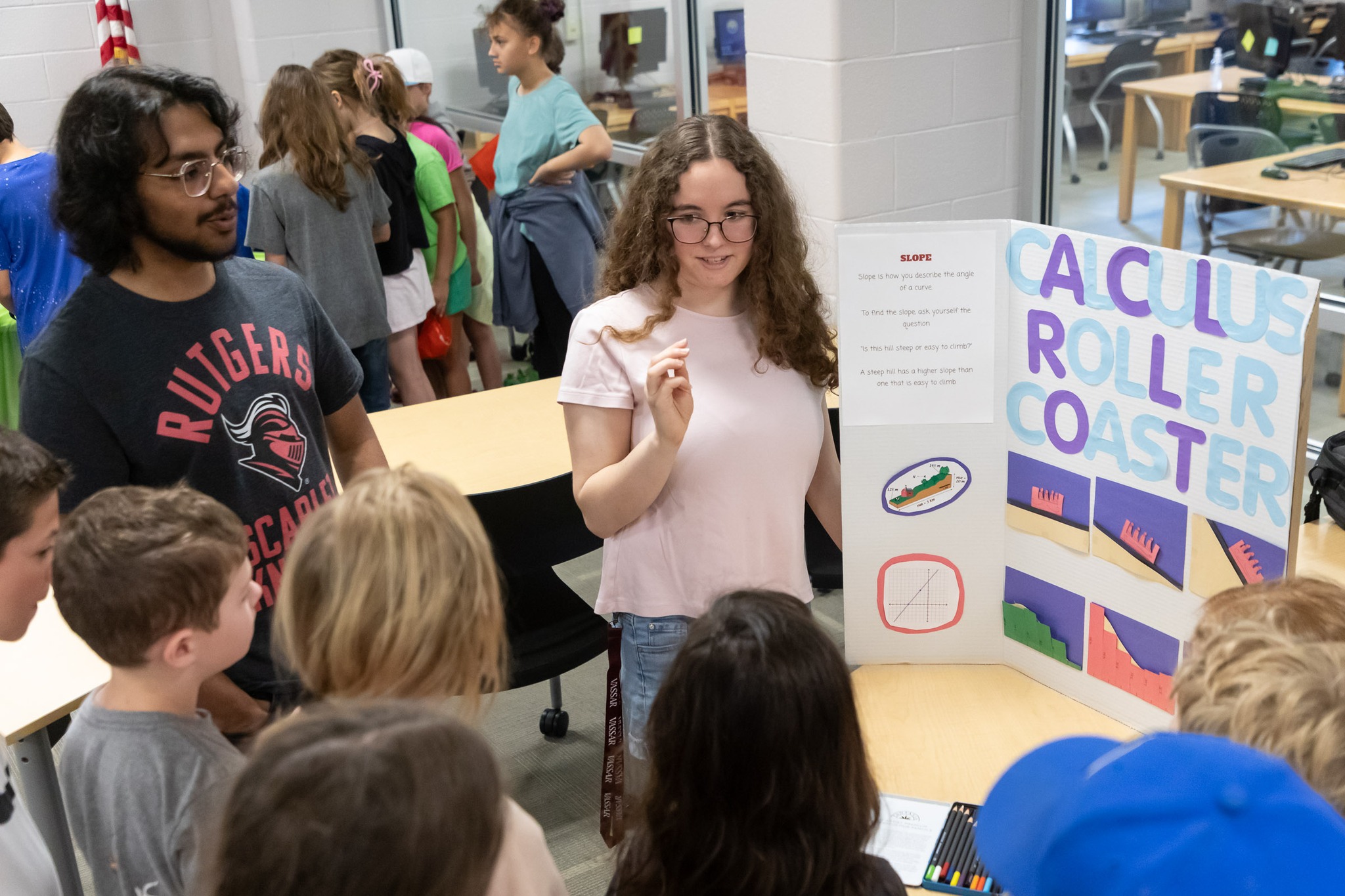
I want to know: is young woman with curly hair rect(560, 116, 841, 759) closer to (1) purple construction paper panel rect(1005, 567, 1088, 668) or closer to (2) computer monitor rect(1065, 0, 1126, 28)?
(1) purple construction paper panel rect(1005, 567, 1088, 668)

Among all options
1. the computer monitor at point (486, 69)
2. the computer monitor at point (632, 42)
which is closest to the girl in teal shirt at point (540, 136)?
the computer monitor at point (632, 42)

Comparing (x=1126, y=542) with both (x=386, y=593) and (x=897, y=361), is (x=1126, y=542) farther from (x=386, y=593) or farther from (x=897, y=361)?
(x=386, y=593)

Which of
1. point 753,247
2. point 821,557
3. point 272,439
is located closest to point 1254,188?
point 821,557

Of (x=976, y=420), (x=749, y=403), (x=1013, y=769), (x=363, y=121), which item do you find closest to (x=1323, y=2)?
(x=976, y=420)

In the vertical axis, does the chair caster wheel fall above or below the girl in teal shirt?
below

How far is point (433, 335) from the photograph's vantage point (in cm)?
411

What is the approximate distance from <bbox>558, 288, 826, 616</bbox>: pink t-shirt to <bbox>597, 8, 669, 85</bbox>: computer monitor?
303cm

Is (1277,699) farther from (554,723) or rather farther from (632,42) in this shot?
(632,42)

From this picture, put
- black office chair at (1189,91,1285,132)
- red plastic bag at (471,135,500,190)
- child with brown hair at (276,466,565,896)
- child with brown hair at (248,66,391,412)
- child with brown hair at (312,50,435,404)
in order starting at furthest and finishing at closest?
red plastic bag at (471,135,500,190) < child with brown hair at (312,50,435,404) < child with brown hair at (248,66,391,412) < black office chair at (1189,91,1285,132) < child with brown hair at (276,466,565,896)

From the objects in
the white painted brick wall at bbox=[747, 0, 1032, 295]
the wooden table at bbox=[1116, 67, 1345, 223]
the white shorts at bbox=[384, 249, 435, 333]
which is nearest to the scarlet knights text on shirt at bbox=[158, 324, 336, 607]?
the white painted brick wall at bbox=[747, 0, 1032, 295]

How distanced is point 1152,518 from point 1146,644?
170mm

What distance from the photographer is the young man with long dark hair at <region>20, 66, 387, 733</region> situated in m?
1.40

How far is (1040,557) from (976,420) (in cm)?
21

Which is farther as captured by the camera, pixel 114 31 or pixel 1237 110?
pixel 114 31
